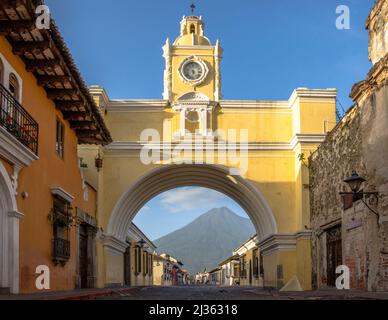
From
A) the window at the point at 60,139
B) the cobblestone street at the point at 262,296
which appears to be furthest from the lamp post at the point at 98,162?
the window at the point at 60,139

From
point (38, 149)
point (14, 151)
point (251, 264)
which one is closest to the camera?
point (14, 151)

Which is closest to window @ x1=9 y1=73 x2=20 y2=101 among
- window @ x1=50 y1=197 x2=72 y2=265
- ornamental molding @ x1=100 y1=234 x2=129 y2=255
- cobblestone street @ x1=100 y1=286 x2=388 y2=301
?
window @ x1=50 y1=197 x2=72 y2=265

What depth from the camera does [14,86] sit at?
1305cm

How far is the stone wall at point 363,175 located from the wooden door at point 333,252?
301mm

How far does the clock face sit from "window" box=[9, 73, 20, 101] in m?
13.6

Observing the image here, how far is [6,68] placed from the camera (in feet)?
40.6

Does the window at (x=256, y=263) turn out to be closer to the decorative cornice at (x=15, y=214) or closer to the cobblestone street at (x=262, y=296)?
the cobblestone street at (x=262, y=296)

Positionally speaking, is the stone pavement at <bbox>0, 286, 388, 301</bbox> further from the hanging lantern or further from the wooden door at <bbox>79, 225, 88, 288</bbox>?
the hanging lantern

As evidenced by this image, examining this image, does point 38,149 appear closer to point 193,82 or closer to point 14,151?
point 14,151

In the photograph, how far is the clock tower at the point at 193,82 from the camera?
83.7 ft

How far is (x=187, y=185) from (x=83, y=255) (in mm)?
8162

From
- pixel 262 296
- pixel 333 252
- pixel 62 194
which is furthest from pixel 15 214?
pixel 333 252

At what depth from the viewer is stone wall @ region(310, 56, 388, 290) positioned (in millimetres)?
14289
